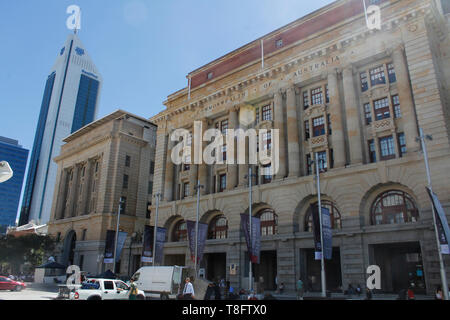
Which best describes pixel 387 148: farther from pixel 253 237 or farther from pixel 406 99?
pixel 253 237

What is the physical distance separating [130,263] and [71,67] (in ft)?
543

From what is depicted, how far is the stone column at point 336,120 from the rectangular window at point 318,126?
5.75 feet

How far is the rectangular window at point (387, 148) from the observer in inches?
1287

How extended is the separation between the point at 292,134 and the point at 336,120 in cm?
497

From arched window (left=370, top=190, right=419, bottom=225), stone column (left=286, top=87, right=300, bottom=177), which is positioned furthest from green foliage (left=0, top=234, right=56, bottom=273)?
arched window (left=370, top=190, right=419, bottom=225)

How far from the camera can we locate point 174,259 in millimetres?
48438

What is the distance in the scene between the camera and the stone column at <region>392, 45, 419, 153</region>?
30.8 meters

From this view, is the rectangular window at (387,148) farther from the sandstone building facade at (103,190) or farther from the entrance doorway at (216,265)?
the sandstone building facade at (103,190)

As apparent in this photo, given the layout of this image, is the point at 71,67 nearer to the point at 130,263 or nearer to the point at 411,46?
the point at 130,263

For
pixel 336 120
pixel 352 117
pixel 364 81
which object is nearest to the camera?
pixel 352 117

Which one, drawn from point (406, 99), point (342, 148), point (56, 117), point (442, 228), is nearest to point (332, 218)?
point (342, 148)

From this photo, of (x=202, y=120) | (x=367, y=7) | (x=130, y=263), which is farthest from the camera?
(x=130, y=263)
